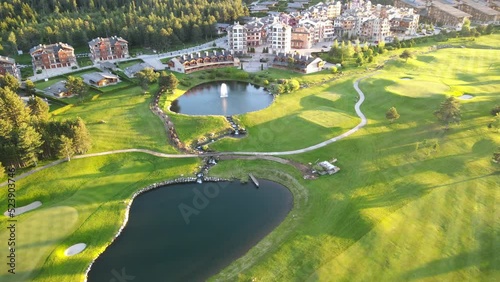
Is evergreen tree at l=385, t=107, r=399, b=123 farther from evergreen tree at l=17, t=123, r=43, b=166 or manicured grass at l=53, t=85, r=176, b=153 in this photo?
evergreen tree at l=17, t=123, r=43, b=166

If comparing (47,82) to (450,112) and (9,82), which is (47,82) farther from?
(450,112)

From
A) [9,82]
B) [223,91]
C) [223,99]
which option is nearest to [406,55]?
[223,91]

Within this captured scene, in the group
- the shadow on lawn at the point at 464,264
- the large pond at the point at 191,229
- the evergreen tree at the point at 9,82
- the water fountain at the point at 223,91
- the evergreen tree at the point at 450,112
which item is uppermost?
the evergreen tree at the point at 9,82

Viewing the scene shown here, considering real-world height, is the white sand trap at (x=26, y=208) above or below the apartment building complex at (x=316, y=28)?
below

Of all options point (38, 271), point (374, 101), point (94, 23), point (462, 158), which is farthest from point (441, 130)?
A: point (94, 23)

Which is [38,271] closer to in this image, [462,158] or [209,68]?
[462,158]

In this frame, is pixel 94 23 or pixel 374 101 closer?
pixel 374 101

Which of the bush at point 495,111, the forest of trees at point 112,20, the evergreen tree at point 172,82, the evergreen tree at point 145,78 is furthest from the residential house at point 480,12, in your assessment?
the evergreen tree at point 145,78

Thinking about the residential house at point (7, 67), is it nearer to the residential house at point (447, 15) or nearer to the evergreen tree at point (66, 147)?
the evergreen tree at point (66, 147)
